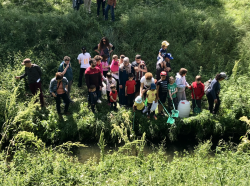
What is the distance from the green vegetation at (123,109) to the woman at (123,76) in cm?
53

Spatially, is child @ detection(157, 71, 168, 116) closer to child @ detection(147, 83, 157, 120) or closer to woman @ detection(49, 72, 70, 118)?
child @ detection(147, 83, 157, 120)

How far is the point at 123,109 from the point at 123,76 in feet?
3.49

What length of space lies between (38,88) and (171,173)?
488cm

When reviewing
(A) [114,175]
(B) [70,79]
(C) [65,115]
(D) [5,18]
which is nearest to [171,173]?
(A) [114,175]

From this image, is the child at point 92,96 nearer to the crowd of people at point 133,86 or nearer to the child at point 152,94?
the crowd of people at point 133,86

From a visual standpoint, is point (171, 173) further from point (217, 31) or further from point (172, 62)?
point (217, 31)

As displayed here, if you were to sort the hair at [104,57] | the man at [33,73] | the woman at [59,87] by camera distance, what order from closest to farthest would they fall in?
1. the woman at [59,87]
2. the man at [33,73]
3. the hair at [104,57]

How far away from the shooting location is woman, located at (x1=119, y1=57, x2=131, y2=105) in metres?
7.73

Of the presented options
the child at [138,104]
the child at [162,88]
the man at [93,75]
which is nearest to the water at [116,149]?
the child at [138,104]

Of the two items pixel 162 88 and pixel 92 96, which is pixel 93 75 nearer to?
pixel 92 96

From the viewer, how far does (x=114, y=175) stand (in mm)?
5543

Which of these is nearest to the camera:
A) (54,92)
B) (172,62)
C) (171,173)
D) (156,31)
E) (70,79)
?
(171,173)

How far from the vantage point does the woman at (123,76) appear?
7.73m

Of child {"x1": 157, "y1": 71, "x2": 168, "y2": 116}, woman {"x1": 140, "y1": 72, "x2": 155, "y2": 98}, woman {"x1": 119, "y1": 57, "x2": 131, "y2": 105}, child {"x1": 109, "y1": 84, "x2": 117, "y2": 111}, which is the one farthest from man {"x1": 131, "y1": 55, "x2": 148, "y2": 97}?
child {"x1": 109, "y1": 84, "x2": 117, "y2": 111}
